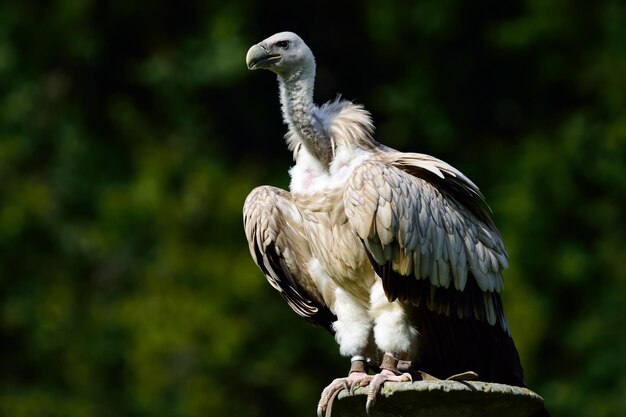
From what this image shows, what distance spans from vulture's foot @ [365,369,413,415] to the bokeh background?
24.2ft

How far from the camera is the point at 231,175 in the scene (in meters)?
14.4

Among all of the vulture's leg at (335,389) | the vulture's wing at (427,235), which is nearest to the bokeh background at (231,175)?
the vulture's wing at (427,235)

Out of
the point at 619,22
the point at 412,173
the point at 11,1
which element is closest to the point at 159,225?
the point at 11,1

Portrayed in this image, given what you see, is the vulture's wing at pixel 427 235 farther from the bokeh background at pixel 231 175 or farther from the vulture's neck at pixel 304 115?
the bokeh background at pixel 231 175

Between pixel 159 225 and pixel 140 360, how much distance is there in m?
1.33

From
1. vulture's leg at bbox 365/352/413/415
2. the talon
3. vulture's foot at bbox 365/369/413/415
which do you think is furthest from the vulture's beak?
the talon

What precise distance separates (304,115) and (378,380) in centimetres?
134

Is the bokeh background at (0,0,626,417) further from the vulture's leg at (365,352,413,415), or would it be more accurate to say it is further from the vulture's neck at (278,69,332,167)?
the vulture's leg at (365,352,413,415)

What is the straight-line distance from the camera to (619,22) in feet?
47.8

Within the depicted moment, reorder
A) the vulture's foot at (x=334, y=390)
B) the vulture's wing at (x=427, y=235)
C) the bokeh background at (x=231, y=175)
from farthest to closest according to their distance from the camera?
1. the bokeh background at (x=231, y=175)
2. the vulture's wing at (x=427, y=235)
3. the vulture's foot at (x=334, y=390)

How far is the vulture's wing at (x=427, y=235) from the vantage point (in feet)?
19.8

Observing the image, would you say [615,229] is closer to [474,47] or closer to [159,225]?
[474,47]

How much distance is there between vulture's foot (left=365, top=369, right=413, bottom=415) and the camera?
18.7ft

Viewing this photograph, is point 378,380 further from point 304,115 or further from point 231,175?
point 231,175
